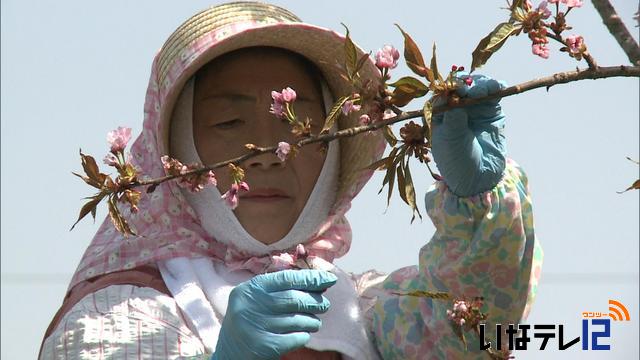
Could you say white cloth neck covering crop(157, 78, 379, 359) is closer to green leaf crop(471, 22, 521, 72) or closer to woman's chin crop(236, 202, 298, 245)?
woman's chin crop(236, 202, 298, 245)

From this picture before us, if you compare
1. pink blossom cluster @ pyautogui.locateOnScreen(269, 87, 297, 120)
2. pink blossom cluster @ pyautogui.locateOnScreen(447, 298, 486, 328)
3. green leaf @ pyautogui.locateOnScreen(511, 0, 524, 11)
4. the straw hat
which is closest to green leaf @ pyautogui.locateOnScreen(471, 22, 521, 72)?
green leaf @ pyautogui.locateOnScreen(511, 0, 524, 11)

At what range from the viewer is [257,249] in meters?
3.26

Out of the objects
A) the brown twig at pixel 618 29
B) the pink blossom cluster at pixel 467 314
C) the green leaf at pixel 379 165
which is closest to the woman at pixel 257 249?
the pink blossom cluster at pixel 467 314

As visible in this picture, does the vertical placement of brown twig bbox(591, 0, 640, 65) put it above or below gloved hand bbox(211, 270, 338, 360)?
above

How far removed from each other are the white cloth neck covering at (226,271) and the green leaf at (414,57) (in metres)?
1.01

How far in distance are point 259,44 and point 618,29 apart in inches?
49.9

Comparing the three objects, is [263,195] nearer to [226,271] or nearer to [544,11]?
[226,271]

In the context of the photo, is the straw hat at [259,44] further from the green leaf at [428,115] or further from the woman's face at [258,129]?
the green leaf at [428,115]

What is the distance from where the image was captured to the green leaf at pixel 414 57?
7.43 ft

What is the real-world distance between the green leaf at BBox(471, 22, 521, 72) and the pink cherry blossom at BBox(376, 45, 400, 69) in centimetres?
13

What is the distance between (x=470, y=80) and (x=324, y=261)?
3.64 ft

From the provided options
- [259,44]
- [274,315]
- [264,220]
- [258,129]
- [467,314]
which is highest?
[259,44]

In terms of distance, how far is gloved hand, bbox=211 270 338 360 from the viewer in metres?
2.81

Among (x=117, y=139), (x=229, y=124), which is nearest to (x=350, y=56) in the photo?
(x=117, y=139)
